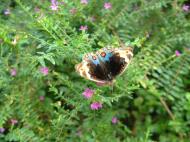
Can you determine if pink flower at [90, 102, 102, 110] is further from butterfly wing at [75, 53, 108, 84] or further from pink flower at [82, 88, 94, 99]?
butterfly wing at [75, 53, 108, 84]

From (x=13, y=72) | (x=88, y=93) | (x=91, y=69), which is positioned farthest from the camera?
(x=13, y=72)

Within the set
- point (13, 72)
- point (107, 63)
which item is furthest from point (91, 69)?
point (13, 72)

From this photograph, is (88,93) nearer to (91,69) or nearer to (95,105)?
(95,105)

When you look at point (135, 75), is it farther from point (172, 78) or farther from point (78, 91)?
point (172, 78)

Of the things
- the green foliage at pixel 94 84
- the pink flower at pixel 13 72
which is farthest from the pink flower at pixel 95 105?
the pink flower at pixel 13 72

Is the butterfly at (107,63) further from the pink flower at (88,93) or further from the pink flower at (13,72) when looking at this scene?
the pink flower at (13,72)

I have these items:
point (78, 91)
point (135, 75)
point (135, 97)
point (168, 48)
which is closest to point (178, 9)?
point (168, 48)

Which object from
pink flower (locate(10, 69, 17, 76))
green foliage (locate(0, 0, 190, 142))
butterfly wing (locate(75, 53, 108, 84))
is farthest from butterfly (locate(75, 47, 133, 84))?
pink flower (locate(10, 69, 17, 76))
